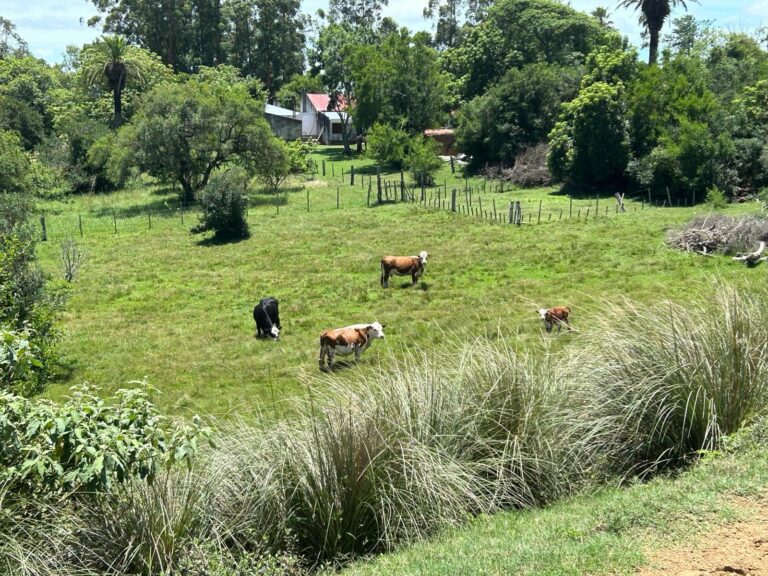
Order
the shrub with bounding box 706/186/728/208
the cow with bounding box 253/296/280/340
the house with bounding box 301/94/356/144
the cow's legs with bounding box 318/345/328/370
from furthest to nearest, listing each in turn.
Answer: the house with bounding box 301/94/356/144 < the shrub with bounding box 706/186/728/208 < the cow with bounding box 253/296/280/340 < the cow's legs with bounding box 318/345/328/370

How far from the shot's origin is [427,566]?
14.5 ft

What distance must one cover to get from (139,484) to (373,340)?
10.4 metres

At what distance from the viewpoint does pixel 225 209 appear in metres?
28.0

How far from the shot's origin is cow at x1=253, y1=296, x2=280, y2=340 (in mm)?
15992

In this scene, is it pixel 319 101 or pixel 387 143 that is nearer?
pixel 387 143

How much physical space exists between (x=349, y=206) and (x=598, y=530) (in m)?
31.8

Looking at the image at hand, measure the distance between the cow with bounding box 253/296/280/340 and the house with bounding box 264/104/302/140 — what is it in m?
50.9

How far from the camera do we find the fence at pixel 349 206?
2984 cm

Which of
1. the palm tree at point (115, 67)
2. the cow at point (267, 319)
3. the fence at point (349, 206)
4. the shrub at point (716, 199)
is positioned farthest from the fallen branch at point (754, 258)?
the palm tree at point (115, 67)

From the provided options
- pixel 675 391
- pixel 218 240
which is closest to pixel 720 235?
pixel 675 391

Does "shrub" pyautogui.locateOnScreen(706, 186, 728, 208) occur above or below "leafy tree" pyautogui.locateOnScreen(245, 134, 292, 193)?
below

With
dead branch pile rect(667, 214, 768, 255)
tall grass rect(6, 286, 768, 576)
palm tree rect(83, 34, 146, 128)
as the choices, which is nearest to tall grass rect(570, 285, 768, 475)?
tall grass rect(6, 286, 768, 576)

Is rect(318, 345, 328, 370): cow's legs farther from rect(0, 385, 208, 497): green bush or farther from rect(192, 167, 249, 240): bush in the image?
rect(192, 167, 249, 240): bush

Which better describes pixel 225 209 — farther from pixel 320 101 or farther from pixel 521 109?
pixel 320 101
